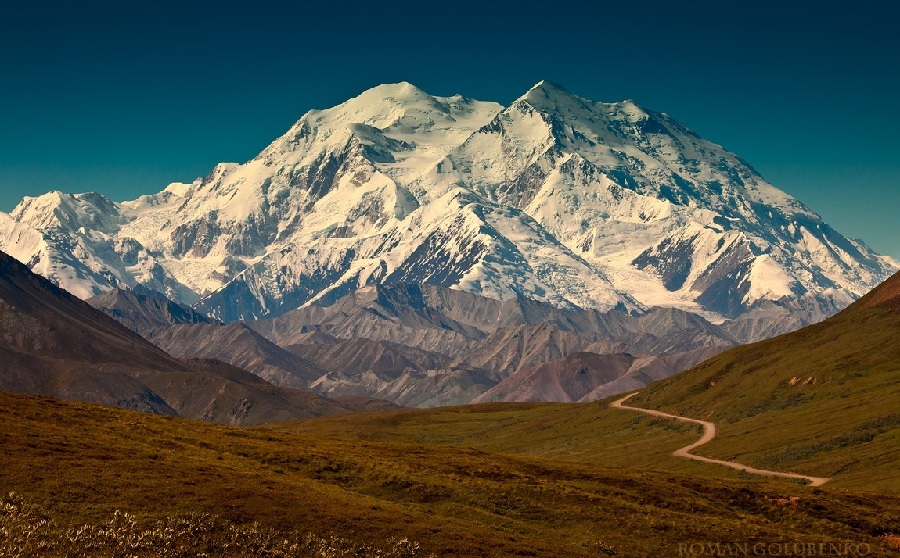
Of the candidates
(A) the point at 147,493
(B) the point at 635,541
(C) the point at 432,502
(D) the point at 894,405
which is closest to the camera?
(A) the point at 147,493

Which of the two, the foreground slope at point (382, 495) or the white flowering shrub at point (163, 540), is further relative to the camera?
the foreground slope at point (382, 495)

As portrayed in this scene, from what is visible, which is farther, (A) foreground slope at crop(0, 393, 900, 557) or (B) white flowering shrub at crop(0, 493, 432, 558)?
(A) foreground slope at crop(0, 393, 900, 557)

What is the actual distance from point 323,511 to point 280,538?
24.6 ft

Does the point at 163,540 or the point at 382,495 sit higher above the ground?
the point at 382,495

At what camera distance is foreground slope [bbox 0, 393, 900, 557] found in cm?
7538

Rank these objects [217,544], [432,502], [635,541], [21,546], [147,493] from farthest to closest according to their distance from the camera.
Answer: [432,502] < [635,541] < [147,493] < [217,544] < [21,546]

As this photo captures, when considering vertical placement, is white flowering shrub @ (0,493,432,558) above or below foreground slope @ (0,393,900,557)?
below

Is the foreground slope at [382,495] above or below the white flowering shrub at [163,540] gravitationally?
above

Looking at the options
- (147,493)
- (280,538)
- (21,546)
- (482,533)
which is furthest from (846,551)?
(21,546)

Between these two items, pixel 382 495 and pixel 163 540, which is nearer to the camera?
pixel 163 540

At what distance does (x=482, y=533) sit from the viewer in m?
80.7

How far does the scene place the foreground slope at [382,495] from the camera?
75.4 metres

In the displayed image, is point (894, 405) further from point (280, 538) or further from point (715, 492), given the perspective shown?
point (280, 538)

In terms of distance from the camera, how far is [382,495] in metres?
94.4
